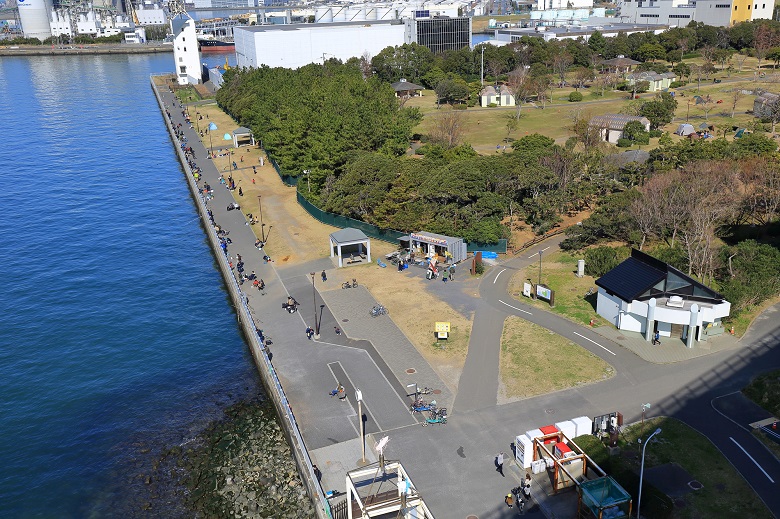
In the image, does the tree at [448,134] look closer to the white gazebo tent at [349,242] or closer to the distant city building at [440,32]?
the white gazebo tent at [349,242]

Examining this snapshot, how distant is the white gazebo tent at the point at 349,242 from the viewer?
58.0 meters

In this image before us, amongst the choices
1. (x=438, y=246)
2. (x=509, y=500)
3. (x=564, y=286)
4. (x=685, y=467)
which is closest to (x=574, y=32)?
(x=438, y=246)

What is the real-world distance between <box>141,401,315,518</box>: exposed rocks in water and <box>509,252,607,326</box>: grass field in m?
22.3

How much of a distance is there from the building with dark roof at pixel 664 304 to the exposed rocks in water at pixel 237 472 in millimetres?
24531

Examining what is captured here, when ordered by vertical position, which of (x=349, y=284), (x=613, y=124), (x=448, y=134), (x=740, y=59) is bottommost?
(x=349, y=284)

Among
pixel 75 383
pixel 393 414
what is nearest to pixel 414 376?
pixel 393 414

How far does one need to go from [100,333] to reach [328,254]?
811 inches

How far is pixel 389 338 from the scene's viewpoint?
46031 mm

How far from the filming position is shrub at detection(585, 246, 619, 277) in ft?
177

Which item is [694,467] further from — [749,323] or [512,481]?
[749,323]

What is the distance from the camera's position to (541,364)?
137 feet

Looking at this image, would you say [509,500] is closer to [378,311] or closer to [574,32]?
[378,311]

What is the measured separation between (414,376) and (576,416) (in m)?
10.0

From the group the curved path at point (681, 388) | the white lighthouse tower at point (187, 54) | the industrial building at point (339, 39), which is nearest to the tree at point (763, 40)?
the industrial building at point (339, 39)
